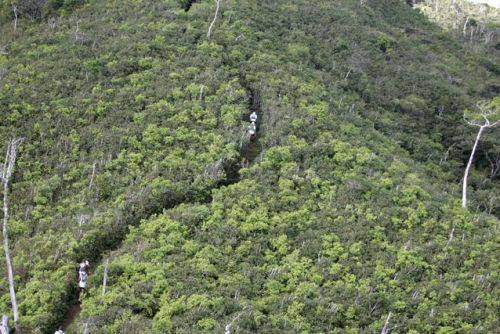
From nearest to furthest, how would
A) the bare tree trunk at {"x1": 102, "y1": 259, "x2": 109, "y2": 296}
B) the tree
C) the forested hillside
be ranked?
the bare tree trunk at {"x1": 102, "y1": 259, "x2": 109, "y2": 296} < the forested hillside < the tree

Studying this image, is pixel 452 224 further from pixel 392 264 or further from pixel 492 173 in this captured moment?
pixel 492 173

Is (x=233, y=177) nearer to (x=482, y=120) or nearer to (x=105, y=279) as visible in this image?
(x=105, y=279)

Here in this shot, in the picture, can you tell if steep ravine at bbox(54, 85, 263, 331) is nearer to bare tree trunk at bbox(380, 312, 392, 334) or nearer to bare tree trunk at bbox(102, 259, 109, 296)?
bare tree trunk at bbox(102, 259, 109, 296)

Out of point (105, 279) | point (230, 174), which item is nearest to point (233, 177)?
point (230, 174)

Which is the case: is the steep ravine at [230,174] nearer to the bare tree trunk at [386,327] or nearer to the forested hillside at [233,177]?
the forested hillside at [233,177]

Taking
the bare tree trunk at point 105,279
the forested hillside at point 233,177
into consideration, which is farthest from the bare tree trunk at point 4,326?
the bare tree trunk at point 105,279

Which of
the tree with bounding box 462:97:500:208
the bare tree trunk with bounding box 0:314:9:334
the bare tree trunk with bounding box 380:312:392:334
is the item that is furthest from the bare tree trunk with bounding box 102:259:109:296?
the tree with bounding box 462:97:500:208

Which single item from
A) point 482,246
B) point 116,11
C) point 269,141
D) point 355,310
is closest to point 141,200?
point 269,141

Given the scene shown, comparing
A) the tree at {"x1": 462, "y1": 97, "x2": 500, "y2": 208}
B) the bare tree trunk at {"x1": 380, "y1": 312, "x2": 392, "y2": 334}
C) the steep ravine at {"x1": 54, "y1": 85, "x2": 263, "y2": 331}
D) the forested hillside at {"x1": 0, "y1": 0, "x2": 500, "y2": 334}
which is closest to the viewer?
the bare tree trunk at {"x1": 380, "y1": 312, "x2": 392, "y2": 334}
